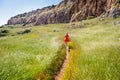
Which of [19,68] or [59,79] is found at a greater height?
[19,68]

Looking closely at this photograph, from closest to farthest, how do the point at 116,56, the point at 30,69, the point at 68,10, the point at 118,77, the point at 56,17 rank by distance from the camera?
the point at 118,77 → the point at 30,69 → the point at 116,56 → the point at 68,10 → the point at 56,17

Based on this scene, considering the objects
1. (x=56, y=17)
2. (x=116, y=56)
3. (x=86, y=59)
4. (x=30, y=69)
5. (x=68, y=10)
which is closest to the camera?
(x=30, y=69)

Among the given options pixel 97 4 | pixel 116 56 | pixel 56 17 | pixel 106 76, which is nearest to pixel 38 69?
pixel 106 76

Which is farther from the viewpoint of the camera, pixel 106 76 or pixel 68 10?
pixel 68 10

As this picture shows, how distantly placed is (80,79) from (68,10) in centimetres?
16332

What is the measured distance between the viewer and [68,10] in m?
174

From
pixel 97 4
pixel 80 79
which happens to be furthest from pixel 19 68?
pixel 97 4

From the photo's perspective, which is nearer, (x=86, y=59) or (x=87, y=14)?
(x=86, y=59)

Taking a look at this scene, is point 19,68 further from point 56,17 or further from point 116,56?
point 56,17

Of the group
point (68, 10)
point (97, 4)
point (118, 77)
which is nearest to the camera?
point (118, 77)

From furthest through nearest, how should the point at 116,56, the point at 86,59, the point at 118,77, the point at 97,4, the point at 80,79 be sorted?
the point at 97,4
the point at 86,59
the point at 116,56
the point at 80,79
the point at 118,77

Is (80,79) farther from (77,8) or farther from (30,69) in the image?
(77,8)

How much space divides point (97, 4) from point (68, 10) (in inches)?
1735

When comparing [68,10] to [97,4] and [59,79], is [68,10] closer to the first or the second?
[97,4]
